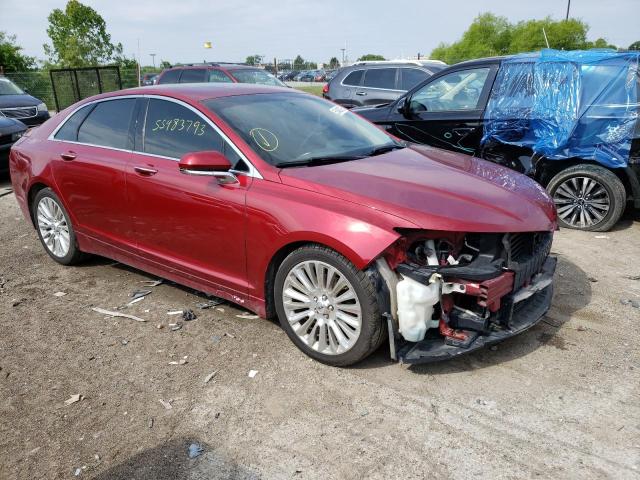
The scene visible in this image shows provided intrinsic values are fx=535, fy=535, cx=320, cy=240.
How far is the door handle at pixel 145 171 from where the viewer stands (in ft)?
13.2

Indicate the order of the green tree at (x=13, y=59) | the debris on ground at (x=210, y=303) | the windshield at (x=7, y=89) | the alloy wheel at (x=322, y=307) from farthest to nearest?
the green tree at (x=13, y=59) < the windshield at (x=7, y=89) < the debris on ground at (x=210, y=303) < the alloy wheel at (x=322, y=307)

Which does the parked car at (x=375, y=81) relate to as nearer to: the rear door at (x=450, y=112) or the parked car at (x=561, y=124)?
the rear door at (x=450, y=112)

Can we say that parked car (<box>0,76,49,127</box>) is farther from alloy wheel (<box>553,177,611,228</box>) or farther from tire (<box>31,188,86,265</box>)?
alloy wheel (<box>553,177,611,228</box>)

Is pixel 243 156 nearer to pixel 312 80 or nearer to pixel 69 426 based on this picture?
pixel 69 426

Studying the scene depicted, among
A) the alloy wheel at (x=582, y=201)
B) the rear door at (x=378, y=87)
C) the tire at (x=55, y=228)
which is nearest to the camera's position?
the tire at (x=55, y=228)

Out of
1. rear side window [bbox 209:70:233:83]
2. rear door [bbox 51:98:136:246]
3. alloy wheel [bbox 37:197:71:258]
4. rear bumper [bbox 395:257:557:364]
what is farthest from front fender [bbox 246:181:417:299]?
rear side window [bbox 209:70:233:83]

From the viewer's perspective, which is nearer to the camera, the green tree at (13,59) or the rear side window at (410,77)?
the rear side window at (410,77)

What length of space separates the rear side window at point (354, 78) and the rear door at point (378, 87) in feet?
0.42

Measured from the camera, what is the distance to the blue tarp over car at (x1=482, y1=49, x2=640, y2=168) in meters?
5.55

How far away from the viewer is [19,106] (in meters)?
13.5

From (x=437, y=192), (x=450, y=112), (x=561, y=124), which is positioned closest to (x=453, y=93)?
(x=450, y=112)

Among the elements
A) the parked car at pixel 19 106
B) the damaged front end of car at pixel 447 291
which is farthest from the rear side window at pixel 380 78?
the parked car at pixel 19 106

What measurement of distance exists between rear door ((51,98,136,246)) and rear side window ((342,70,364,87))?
7.41 meters

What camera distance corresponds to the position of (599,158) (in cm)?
570
